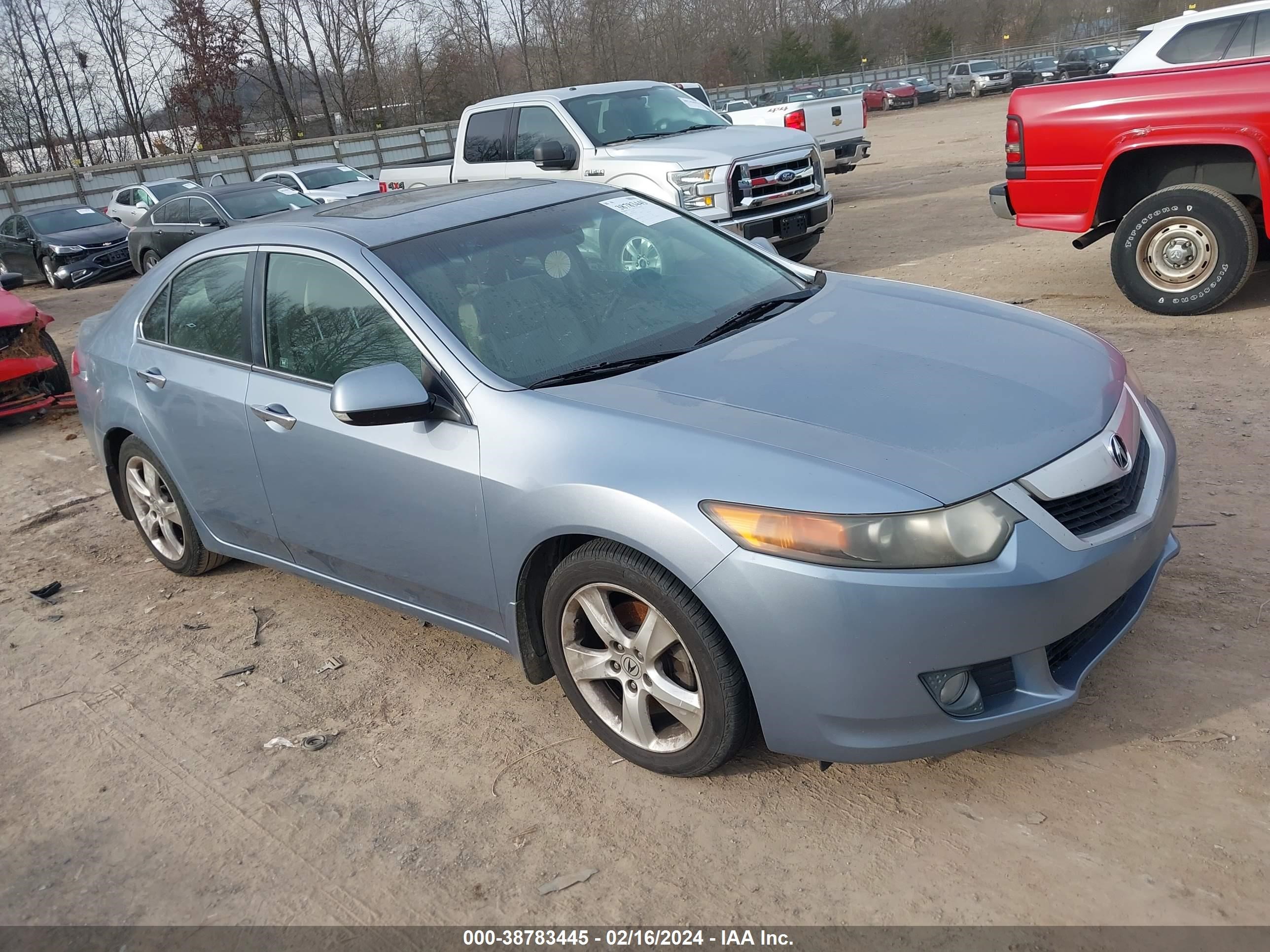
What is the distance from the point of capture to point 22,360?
8586 millimetres

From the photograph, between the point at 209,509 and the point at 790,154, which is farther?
the point at 790,154

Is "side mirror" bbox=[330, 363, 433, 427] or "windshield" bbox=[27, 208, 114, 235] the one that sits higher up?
"side mirror" bbox=[330, 363, 433, 427]

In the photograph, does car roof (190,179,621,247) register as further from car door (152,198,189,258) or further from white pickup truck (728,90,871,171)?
car door (152,198,189,258)

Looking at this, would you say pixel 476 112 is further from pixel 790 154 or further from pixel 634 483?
pixel 634 483

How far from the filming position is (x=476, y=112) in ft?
36.4

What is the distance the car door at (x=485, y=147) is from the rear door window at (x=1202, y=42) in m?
6.16

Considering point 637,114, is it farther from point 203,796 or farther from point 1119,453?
point 203,796

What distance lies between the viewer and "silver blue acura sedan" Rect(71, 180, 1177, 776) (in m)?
2.57

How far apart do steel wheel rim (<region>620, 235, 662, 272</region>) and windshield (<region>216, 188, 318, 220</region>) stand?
12.3 meters

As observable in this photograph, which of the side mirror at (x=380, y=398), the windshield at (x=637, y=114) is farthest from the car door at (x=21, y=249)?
the side mirror at (x=380, y=398)

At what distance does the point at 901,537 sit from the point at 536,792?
1.40 m

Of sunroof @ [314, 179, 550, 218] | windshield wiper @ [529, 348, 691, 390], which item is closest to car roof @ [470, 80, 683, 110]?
sunroof @ [314, 179, 550, 218]

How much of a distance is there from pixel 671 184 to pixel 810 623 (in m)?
7.65

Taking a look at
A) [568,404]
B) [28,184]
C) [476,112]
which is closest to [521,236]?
[568,404]
